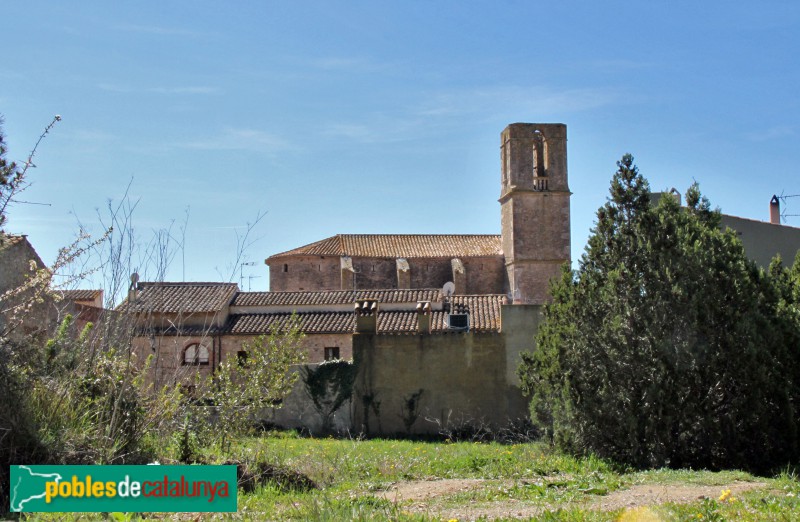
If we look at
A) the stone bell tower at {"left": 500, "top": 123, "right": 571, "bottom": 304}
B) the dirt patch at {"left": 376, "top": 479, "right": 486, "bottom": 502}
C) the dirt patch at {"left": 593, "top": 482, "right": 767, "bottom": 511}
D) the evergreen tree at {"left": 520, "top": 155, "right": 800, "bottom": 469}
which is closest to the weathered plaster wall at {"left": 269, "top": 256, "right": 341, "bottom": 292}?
the stone bell tower at {"left": 500, "top": 123, "right": 571, "bottom": 304}

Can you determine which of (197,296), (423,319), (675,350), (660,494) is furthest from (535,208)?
(660,494)

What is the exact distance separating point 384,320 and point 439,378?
692cm

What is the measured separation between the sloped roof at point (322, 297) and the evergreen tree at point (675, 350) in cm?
1885

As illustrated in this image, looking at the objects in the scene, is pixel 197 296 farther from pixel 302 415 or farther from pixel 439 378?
pixel 439 378

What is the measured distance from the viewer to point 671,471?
10.1 meters

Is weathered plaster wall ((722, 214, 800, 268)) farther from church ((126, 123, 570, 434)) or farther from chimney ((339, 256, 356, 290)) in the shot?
chimney ((339, 256, 356, 290))

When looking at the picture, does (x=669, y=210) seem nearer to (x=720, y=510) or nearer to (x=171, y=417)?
(x=720, y=510)

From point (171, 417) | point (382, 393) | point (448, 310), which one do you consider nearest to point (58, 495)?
point (171, 417)

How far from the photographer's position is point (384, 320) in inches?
1128

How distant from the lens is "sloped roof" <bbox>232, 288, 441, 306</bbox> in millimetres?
31297

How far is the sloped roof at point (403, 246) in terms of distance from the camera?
49125 millimetres

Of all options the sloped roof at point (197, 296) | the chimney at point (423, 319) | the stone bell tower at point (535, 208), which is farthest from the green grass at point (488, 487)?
the stone bell tower at point (535, 208)

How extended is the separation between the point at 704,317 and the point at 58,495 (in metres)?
8.51

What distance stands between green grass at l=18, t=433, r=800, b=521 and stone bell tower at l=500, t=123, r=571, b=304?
33135 millimetres
